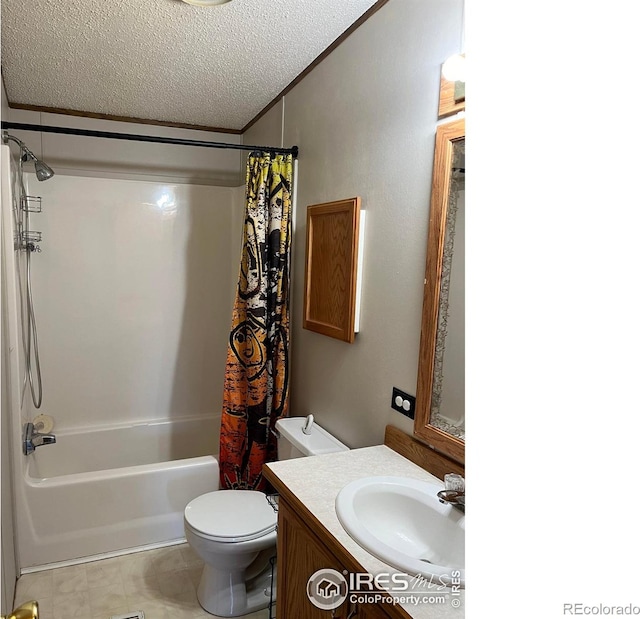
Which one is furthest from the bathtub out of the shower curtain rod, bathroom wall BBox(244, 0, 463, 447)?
the shower curtain rod

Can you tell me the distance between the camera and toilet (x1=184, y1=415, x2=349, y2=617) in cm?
200

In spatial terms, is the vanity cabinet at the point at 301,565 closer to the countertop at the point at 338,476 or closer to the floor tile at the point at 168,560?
the countertop at the point at 338,476

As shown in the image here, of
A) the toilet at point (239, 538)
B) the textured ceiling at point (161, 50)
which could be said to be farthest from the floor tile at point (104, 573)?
the textured ceiling at point (161, 50)

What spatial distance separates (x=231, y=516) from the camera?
2.11 metres

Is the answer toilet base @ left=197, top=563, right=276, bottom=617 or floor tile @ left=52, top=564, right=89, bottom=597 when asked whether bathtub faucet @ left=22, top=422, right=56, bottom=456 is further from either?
toilet base @ left=197, top=563, right=276, bottom=617

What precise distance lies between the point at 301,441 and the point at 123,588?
1.11m

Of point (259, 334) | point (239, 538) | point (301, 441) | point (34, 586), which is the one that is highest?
point (259, 334)

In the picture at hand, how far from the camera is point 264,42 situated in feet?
7.01

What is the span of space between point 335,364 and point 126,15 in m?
1.67

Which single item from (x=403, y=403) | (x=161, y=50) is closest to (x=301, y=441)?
(x=403, y=403)

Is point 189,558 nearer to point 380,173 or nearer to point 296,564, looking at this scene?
point 296,564

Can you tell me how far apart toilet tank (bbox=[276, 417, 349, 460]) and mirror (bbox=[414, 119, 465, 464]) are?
0.57m
